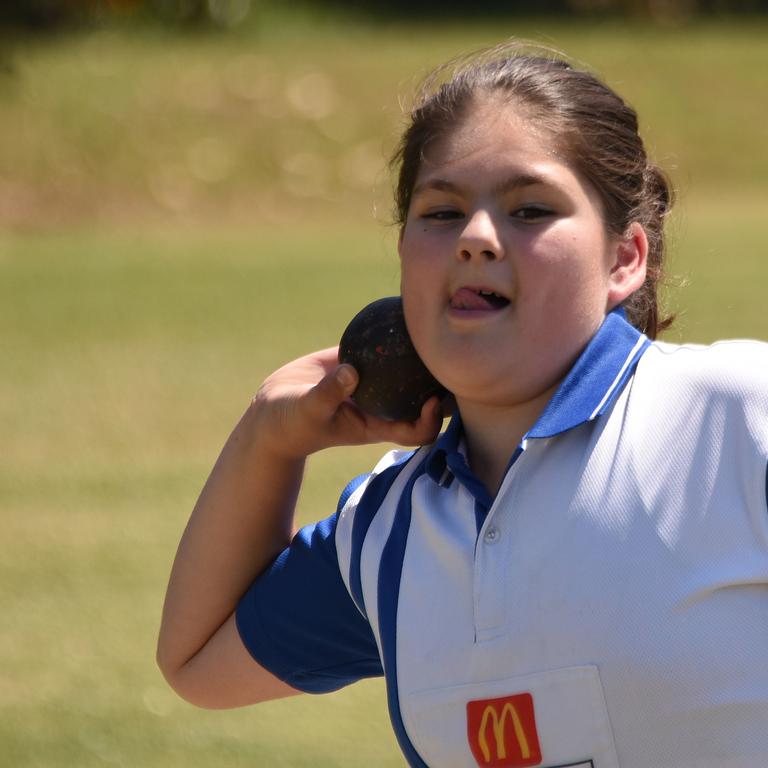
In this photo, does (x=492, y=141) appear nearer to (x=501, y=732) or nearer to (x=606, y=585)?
(x=606, y=585)

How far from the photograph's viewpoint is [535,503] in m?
2.18

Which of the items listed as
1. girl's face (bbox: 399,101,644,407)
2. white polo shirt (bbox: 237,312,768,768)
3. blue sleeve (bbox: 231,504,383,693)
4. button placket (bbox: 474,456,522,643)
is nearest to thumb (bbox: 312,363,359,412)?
blue sleeve (bbox: 231,504,383,693)

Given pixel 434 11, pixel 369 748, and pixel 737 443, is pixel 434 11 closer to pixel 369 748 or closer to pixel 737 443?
pixel 369 748

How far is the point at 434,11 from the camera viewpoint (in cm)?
3166

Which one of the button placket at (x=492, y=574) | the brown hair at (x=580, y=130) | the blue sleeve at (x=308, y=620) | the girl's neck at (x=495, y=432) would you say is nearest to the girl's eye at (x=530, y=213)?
the brown hair at (x=580, y=130)

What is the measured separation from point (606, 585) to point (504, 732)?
0.84 ft

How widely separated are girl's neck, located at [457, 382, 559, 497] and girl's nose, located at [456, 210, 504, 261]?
0.78ft

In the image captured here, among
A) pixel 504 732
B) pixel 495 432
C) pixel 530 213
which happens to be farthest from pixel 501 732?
pixel 530 213

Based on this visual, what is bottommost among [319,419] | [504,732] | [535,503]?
[504,732]

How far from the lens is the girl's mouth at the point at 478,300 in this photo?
7.45 feet

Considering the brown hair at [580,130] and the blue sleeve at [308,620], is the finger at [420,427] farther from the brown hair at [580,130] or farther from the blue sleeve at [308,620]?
the brown hair at [580,130]

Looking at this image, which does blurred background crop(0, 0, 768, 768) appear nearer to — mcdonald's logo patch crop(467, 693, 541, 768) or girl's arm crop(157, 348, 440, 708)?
girl's arm crop(157, 348, 440, 708)

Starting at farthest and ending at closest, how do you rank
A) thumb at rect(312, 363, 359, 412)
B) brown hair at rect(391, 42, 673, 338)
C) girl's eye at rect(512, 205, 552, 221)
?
thumb at rect(312, 363, 359, 412) < brown hair at rect(391, 42, 673, 338) < girl's eye at rect(512, 205, 552, 221)

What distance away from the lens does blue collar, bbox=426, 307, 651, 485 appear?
86.3 inches
